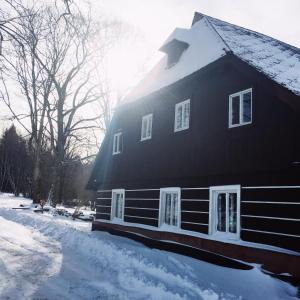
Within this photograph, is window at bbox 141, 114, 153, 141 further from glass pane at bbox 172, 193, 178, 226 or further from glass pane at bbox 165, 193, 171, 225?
glass pane at bbox 172, 193, 178, 226

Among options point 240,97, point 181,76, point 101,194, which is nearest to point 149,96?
point 181,76

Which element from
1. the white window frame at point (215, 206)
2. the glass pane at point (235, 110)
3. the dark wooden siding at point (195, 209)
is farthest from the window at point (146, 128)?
the glass pane at point (235, 110)

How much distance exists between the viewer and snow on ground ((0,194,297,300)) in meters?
6.38

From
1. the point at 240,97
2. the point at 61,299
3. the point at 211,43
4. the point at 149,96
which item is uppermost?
the point at 211,43

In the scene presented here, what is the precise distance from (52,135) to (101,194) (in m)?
12.9

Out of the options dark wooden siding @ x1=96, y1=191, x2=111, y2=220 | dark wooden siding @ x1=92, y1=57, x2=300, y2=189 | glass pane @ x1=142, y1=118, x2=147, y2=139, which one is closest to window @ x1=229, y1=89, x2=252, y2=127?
dark wooden siding @ x1=92, y1=57, x2=300, y2=189

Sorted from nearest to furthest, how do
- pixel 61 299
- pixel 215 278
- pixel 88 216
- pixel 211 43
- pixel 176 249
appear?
pixel 61 299 → pixel 215 278 → pixel 176 249 → pixel 211 43 → pixel 88 216

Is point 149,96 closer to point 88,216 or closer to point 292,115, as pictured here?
point 292,115

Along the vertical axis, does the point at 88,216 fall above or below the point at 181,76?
below

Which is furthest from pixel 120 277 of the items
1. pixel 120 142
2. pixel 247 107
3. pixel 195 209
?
pixel 120 142

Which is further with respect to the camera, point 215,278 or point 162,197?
point 162,197

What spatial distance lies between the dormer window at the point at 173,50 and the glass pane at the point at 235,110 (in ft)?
15.4

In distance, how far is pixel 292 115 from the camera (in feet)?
28.0

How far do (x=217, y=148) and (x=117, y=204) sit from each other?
25.2 feet
